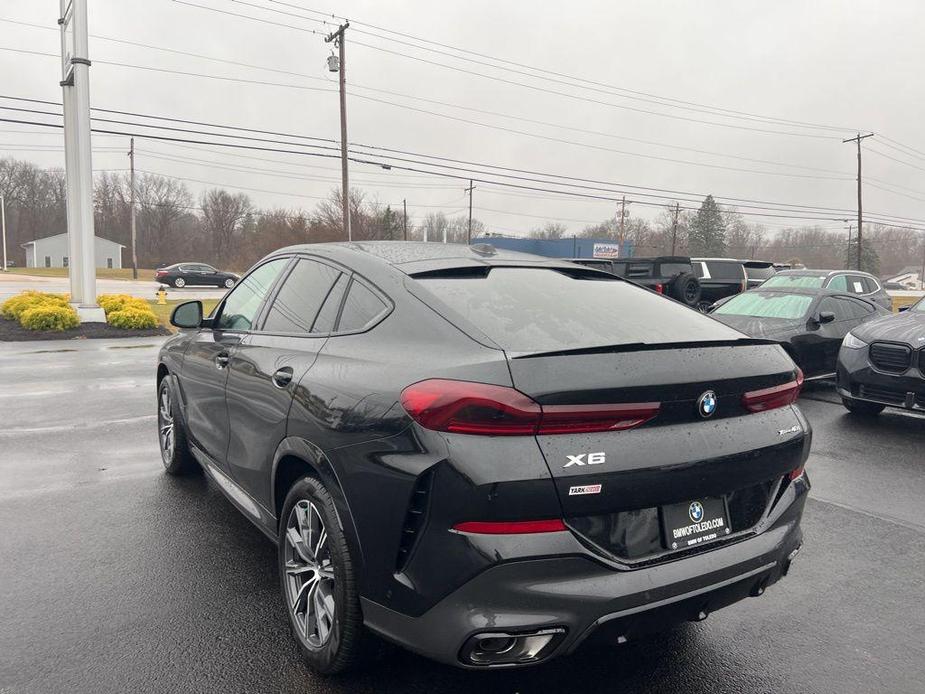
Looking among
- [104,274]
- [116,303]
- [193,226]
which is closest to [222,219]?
[193,226]

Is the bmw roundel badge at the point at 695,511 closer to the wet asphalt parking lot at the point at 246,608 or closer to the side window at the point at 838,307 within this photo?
the wet asphalt parking lot at the point at 246,608

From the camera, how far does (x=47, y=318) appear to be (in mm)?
14719

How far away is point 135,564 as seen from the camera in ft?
12.2

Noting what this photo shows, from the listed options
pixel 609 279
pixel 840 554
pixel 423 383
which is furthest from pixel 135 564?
pixel 840 554

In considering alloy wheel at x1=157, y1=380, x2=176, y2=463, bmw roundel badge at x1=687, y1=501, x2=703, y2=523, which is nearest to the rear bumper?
bmw roundel badge at x1=687, y1=501, x2=703, y2=523

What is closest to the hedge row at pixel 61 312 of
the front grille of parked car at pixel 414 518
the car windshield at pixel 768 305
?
the car windshield at pixel 768 305

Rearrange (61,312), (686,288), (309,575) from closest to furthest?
(309,575), (61,312), (686,288)

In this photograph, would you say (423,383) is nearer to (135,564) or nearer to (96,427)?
(135,564)

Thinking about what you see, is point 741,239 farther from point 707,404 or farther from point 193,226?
point 707,404

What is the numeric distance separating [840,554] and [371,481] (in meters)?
3.14

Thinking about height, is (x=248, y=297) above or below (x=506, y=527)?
above

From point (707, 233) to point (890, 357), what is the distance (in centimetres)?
9795

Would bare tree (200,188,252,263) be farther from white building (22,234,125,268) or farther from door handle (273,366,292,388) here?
door handle (273,366,292,388)

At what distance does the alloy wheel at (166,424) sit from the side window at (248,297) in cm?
119
